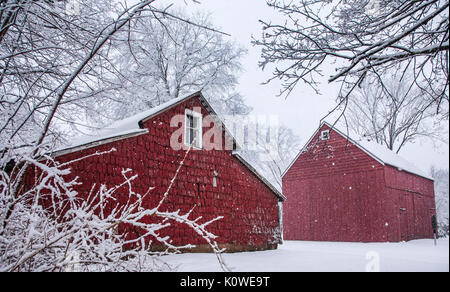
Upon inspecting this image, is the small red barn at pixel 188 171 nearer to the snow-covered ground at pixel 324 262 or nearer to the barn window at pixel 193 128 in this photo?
the barn window at pixel 193 128

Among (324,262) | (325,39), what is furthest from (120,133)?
(324,262)

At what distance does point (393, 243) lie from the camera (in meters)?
14.1

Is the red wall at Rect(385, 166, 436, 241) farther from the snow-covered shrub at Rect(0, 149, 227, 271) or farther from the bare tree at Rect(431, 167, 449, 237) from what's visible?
the snow-covered shrub at Rect(0, 149, 227, 271)

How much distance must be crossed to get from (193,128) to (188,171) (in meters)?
1.40

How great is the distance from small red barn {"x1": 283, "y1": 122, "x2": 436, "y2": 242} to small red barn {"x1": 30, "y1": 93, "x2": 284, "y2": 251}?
465 centimetres

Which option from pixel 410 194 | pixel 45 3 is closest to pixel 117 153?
pixel 45 3

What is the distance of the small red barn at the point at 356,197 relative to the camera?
49.7 feet

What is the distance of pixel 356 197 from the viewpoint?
15992mm

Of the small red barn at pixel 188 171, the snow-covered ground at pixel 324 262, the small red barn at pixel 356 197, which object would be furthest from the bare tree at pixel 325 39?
the small red barn at pixel 356 197

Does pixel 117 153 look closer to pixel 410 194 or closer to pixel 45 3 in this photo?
pixel 45 3

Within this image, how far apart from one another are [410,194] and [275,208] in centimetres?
804

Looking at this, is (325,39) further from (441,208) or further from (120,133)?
(441,208)

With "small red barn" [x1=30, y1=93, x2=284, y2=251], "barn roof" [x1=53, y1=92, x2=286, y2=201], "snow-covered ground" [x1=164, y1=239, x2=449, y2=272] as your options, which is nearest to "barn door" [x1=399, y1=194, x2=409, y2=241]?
"snow-covered ground" [x1=164, y1=239, x2=449, y2=272]

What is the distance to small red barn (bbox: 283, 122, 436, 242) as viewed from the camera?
15.1 metres
